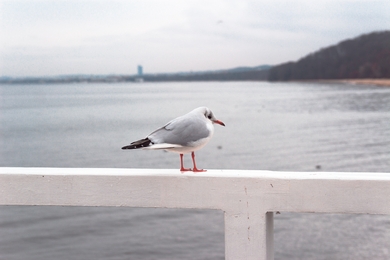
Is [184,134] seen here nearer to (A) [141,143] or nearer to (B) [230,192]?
(A) [141,143]

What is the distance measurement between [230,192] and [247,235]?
0.60 feet

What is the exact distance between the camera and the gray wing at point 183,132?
84.4 inches

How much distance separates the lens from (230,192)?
2.03 metres

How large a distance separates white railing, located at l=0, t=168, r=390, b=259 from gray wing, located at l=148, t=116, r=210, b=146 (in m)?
0.14

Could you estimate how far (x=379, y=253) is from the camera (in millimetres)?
8352

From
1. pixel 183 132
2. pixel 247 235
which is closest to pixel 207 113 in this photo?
pixel 183 132

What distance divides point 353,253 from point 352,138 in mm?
20701

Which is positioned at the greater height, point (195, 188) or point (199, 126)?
point (199, 126)

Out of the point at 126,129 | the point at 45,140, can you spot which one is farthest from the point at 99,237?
the point at 126,129

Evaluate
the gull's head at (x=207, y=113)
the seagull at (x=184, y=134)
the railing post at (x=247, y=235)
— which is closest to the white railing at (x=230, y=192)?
the railing post at (x=247, y=235)

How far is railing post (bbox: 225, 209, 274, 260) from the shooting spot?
2.02 metres

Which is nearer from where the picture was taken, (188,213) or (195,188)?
(195,188)

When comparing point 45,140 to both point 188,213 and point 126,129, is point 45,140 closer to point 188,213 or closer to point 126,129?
point 126,129

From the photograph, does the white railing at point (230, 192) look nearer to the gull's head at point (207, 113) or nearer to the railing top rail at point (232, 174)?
the railing top rail at point (232, 174)
